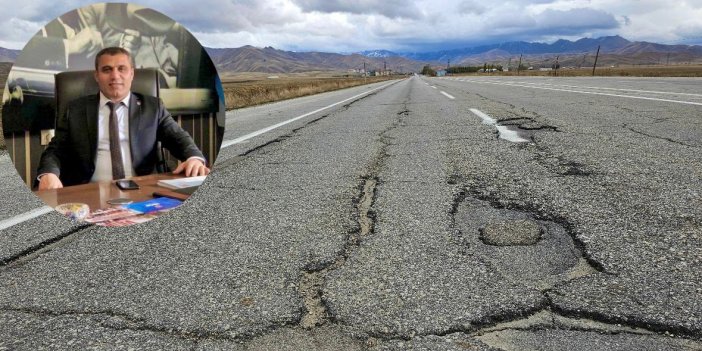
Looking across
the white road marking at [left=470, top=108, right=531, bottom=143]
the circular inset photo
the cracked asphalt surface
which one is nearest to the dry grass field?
the circular inset photo

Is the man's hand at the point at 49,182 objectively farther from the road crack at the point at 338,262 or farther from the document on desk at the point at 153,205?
the road crack at the point at 338,262

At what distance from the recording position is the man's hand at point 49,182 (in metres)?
1.21

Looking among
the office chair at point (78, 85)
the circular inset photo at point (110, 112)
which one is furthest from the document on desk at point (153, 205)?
the office chair at point (78, 85)

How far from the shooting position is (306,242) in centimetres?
272

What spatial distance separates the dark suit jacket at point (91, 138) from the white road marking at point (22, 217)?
6.95ft

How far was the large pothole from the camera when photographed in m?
2.32

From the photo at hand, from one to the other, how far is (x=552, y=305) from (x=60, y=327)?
1866mm

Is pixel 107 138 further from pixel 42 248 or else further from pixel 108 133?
pixel 42 248

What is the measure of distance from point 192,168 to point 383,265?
1232mm

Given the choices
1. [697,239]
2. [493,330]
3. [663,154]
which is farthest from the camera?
[663,154]

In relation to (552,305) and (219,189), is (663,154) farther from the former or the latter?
(219,189)

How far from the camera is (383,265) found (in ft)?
7.88

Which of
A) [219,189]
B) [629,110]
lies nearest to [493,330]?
[219,189]

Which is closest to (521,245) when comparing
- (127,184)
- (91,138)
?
(127,184)
